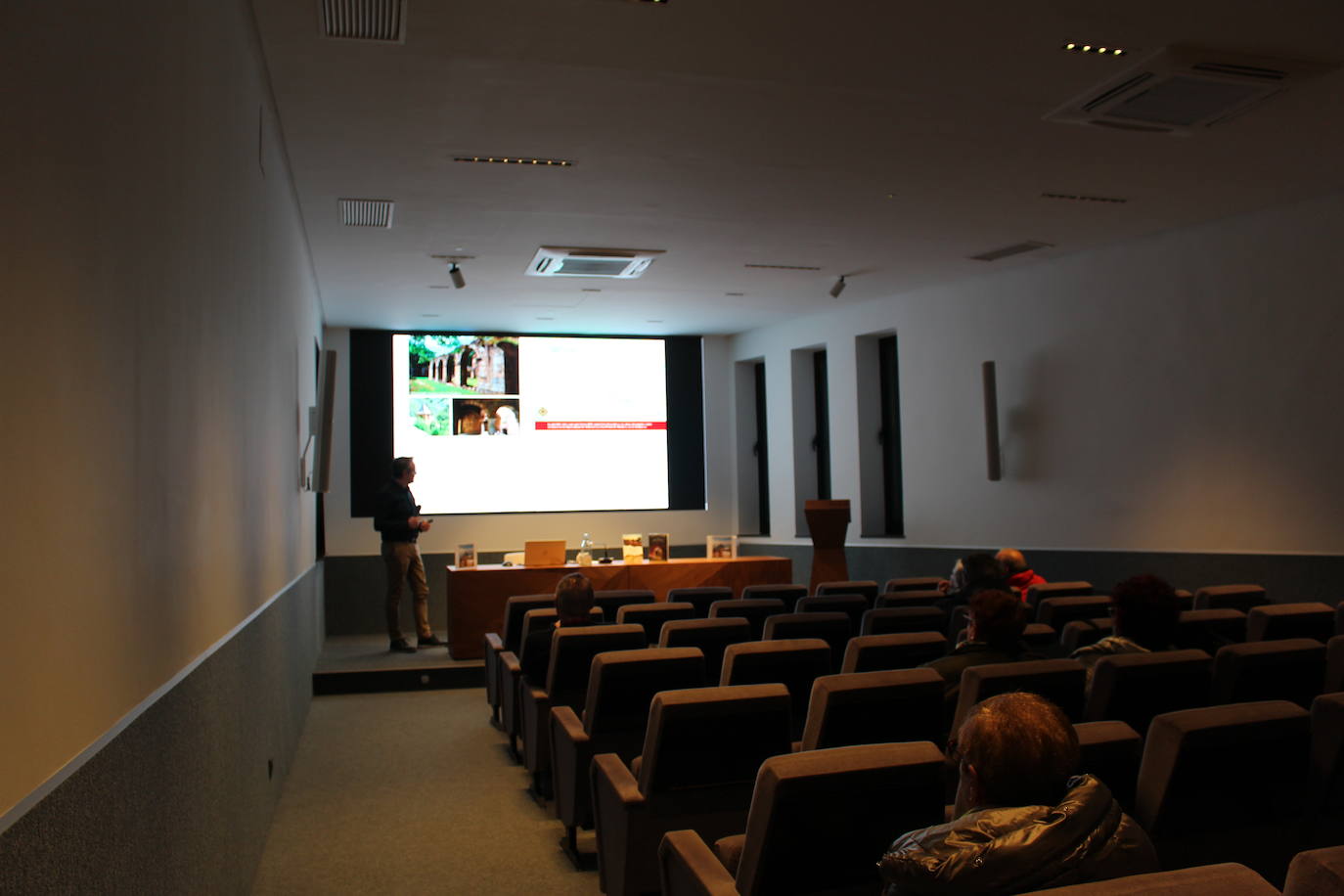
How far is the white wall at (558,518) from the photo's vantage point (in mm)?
11562

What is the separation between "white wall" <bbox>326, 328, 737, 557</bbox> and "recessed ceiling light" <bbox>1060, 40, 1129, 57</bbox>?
8.31 metres

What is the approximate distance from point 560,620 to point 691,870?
107 inches

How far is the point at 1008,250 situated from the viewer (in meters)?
8.71

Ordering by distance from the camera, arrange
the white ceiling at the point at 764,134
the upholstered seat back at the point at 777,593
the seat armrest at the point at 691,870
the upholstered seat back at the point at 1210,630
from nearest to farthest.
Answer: the seat armrest at the point at 691,870
the white ceiling at the point at 764,134
the upholstered seat back at the point at 1210,630
the upholstered seat back at the point at 777,593

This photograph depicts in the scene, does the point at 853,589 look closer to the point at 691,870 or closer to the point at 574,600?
the point at 574,600

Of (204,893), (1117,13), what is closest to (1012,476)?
(1117,13)

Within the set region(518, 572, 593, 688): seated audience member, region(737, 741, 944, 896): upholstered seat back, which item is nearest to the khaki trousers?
region(518, 572, 593, 688): seated audience member

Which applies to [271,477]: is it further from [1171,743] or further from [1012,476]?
[1012,476]

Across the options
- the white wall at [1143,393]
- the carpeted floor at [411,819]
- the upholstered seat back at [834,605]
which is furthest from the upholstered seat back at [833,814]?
the white wall at [1143,393]

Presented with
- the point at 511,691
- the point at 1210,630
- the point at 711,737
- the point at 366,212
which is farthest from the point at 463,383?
the point at 711,737

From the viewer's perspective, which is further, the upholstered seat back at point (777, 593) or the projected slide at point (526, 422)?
the projected slide at point (526, 422)

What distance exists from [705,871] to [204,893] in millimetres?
1459

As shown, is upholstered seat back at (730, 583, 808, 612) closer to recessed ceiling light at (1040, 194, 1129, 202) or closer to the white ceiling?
the white ceiling

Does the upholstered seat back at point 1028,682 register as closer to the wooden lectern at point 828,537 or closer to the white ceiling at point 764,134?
the white ceiling at point 764,134
